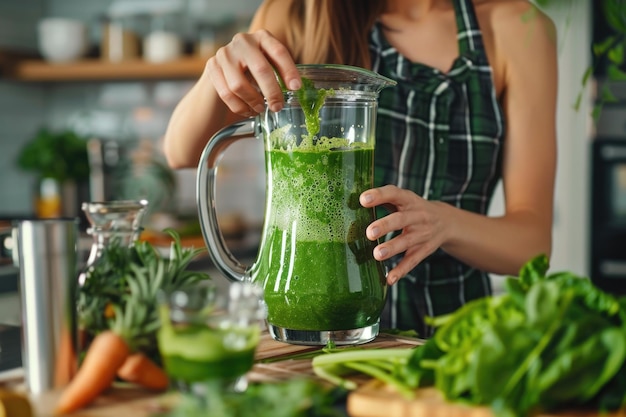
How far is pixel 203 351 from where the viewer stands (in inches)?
27.1

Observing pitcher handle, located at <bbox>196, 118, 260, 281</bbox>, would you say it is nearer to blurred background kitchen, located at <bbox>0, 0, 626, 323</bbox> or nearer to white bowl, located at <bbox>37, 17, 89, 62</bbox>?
blurred background kitchen, located at <bbox>0, 0, 626, 323</bbox>

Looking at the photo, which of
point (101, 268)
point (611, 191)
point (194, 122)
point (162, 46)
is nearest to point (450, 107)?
point (194, 122)

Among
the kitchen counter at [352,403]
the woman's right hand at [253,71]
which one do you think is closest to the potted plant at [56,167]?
the woman's right hand at [253,71]

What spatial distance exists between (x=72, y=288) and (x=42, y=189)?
10.1ft

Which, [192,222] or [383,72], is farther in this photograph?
[192,222]

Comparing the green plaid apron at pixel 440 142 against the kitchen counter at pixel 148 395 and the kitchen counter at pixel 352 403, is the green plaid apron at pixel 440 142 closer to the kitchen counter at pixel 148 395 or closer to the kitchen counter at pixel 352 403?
the kitchen counter at pixel 148 395

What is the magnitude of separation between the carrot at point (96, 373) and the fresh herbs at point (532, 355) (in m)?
0.27

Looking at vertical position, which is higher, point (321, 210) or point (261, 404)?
point (321, 210)

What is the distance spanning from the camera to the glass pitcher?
97 centimetres

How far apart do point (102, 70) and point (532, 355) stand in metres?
3.31

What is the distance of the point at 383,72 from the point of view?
5.03 ft

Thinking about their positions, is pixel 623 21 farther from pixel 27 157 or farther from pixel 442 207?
pixel 27 157

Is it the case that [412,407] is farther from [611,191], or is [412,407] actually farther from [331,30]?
[611,191]

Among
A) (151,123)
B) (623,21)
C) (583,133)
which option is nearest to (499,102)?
(623,21)
